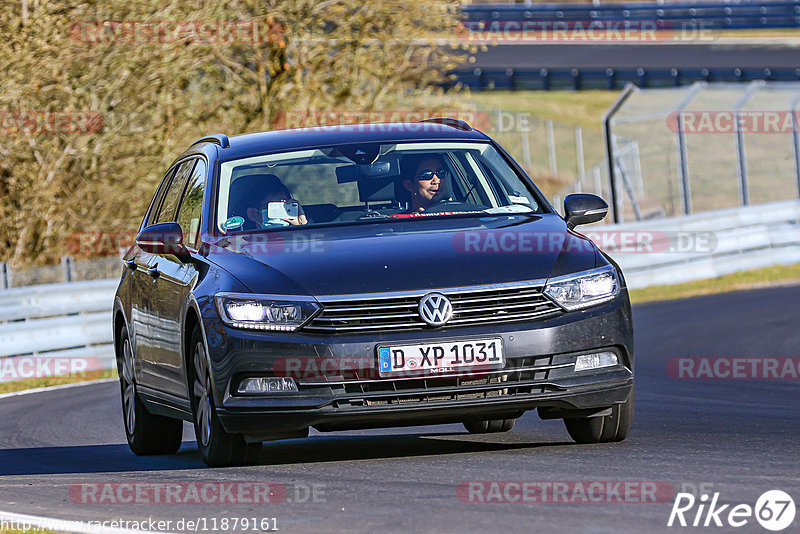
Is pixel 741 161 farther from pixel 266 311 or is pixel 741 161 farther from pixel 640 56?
pixel 640 56

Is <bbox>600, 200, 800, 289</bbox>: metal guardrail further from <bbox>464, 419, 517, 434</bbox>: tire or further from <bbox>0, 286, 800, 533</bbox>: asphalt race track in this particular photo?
<bbox>464, 419, 517, 434</bbox>: tire

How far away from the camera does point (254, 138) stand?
9.20m

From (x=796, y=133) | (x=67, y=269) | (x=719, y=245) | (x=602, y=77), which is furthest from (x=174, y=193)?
(x=602, y=77)

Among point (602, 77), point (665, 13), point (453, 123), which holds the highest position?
point (453, 123)

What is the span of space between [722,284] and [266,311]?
14747 millimetres

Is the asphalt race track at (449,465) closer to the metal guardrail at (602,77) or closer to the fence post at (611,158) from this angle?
the fence post at (611,158)

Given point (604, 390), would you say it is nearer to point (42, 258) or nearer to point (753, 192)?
point (42, 258)

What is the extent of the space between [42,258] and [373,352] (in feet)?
48.2

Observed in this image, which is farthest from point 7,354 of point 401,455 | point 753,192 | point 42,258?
point 753,192

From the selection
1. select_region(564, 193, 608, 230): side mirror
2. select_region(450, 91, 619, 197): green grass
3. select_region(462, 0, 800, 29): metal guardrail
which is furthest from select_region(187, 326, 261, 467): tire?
select_region(462, 0, 800, 29): metal guardrail

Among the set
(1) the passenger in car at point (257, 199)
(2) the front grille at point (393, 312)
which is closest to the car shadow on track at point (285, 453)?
(2) the front grille at point (393, 312)

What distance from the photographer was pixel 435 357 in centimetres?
714

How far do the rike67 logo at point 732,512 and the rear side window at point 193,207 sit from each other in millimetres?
3567

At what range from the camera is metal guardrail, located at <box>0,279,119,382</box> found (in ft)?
53.5
